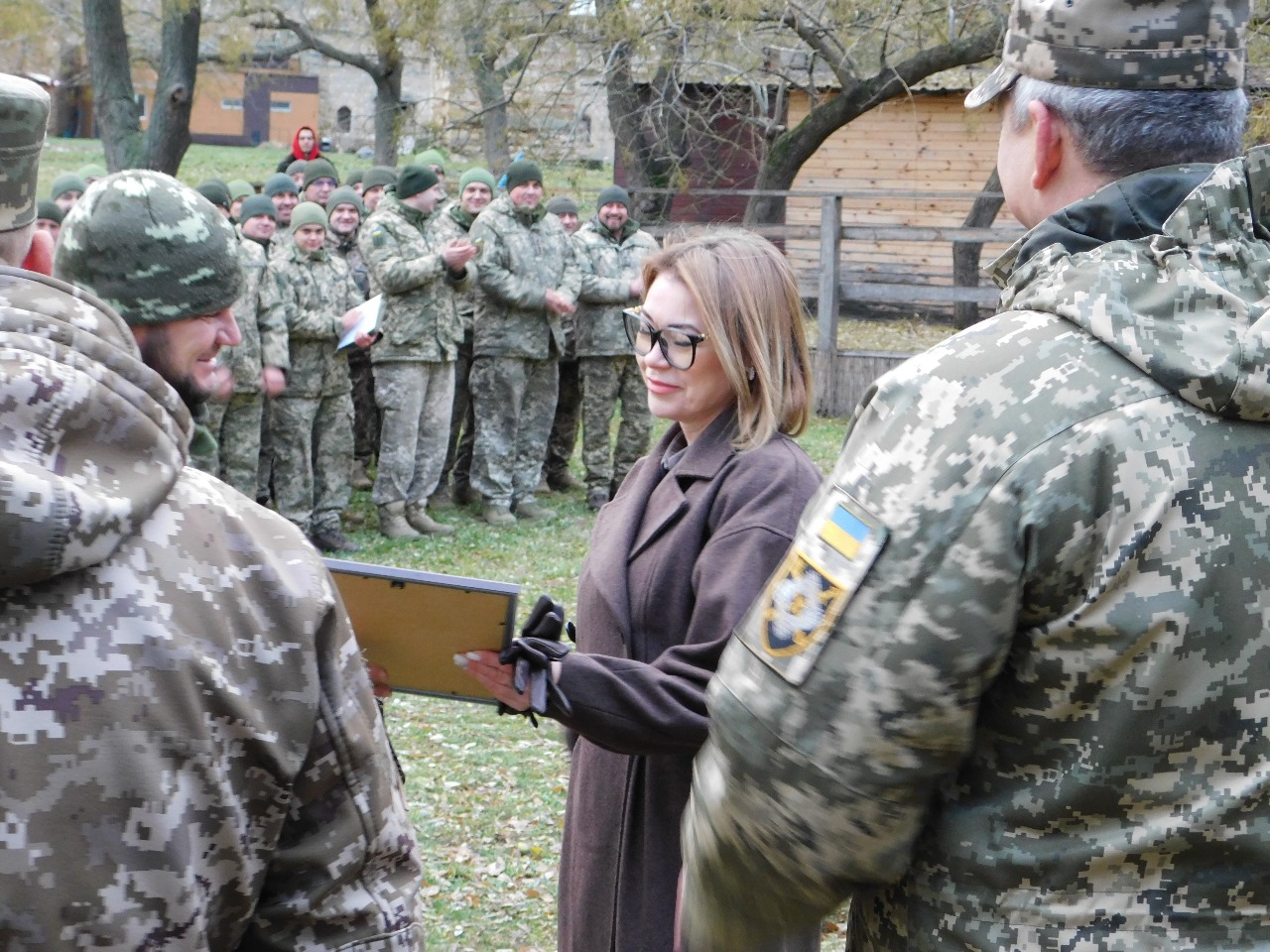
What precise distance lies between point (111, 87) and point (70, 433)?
17.8 m

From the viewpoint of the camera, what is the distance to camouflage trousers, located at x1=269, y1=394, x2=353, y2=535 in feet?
31.5

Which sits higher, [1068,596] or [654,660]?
[1068,596]

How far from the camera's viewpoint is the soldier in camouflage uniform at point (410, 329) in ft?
32.6

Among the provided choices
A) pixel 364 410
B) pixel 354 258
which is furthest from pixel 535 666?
pixel 364 410

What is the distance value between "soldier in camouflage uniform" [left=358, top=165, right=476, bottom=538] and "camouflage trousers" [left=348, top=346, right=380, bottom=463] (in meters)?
0.91

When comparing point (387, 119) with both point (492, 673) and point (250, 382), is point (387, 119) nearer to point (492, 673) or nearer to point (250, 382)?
point (250, 382)

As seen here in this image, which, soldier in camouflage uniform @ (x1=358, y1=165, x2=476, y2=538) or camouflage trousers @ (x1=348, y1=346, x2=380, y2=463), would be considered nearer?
soldier in camouflage uniform @ (x1=358, y1=165, x2=476, y2=538)

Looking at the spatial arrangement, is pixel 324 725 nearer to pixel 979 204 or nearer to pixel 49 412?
pixel 49 412

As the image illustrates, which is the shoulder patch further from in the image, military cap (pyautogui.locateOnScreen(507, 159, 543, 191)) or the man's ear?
military cap (pyautogui.locateOnScreen(507, 159, 543, 191))

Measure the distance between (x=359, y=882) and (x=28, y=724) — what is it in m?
0.49

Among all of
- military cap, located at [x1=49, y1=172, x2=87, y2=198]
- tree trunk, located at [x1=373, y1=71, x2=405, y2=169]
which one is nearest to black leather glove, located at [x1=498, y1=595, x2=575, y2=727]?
military cap, located at [x1=49, y1=172, x2=87, y2=198]

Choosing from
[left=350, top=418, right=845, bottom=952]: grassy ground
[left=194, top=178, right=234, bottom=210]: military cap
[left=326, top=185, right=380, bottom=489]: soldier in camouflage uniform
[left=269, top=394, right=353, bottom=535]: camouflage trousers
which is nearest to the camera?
[left=350, top=418, right=845, bottom=952]: grassy ground

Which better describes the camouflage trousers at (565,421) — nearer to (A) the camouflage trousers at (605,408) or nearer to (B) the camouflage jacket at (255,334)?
(A) the camouflage trousers at (605,408)

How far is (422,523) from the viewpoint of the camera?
34.1 feet
